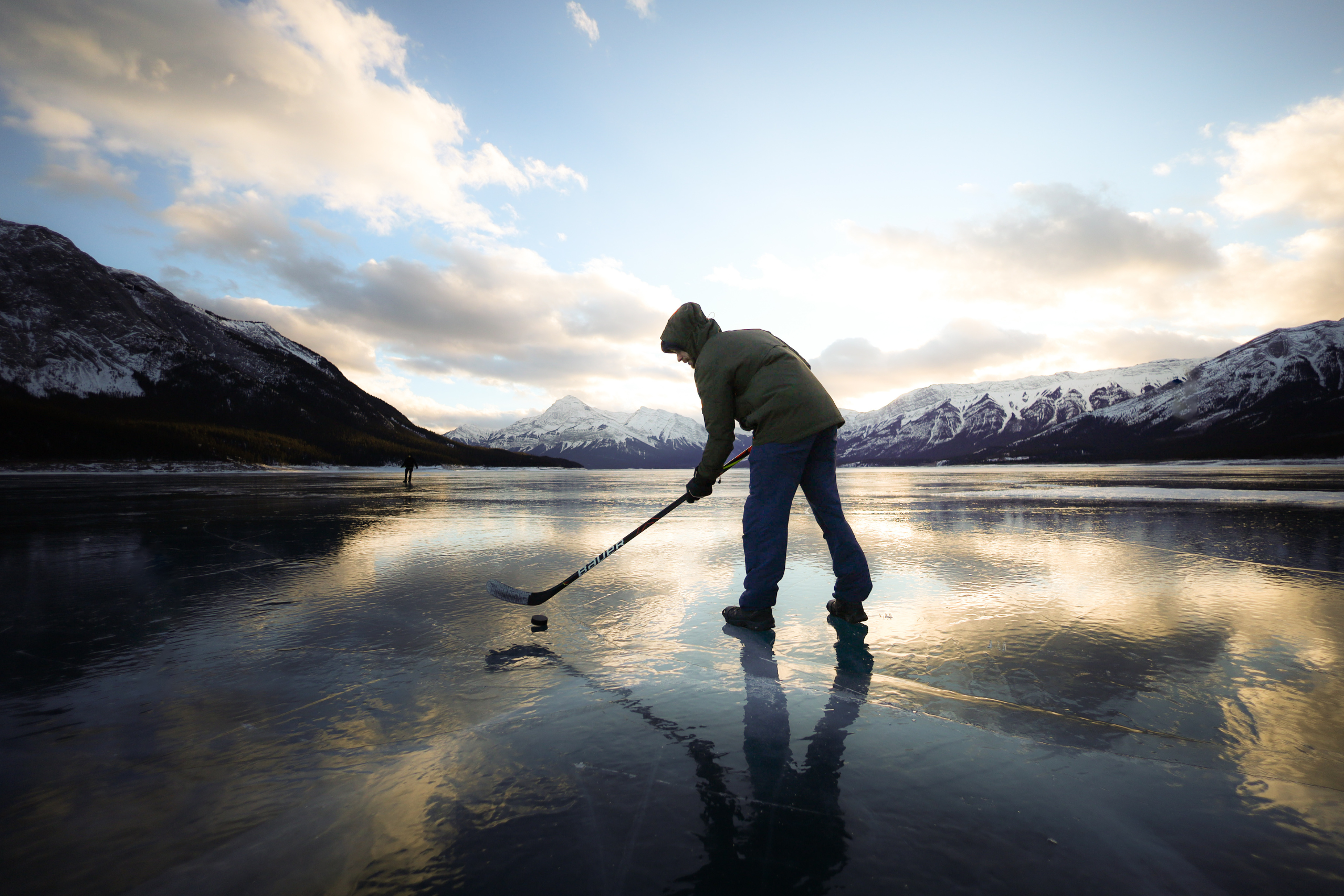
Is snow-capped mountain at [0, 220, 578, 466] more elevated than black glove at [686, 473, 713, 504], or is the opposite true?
snow-capped mountain at [0, 220, 578, 466]

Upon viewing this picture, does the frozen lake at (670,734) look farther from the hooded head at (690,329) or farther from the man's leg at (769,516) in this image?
the hooded head at (690,329)

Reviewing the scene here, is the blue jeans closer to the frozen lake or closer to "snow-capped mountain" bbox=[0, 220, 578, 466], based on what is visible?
the frozen lake

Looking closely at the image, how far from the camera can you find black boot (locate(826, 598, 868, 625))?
3799mm

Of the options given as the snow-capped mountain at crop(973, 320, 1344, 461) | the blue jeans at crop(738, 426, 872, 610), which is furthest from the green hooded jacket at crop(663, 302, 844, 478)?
the snow-capped mountain at crop(973, 320, 1344, 461)

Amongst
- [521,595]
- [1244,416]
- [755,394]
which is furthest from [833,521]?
[1244,416]

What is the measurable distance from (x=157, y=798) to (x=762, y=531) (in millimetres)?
3117

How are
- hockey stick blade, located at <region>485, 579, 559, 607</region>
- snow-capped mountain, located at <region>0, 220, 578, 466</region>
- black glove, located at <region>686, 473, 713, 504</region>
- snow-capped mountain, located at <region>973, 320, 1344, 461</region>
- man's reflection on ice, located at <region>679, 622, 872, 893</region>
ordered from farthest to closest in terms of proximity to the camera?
snow-capped mountain, located at <region>973, 320, 1344, 461</region> < snow-capped mountain, located at <region>0, 220, 578, 466</region> < hockey stick blade, located at <region>485, 579, 559, 607</region> < black glove, located at <region>686, 473, 713, 504</region> < man's reflection on ice, located at <region>679, 622, 872, 893</region>

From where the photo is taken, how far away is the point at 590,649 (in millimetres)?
3260

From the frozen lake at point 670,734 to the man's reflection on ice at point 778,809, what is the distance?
1 cm

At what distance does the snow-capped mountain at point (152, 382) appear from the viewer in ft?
248

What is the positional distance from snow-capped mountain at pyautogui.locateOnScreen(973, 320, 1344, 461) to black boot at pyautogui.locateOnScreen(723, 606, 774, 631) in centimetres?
14894

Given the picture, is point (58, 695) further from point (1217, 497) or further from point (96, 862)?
point (1217, 497)

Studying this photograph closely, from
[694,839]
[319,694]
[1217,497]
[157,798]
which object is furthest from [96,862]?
[1217,497]

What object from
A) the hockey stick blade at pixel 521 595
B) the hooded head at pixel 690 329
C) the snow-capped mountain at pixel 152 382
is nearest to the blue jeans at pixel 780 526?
the hooded head at pixel 690 329
